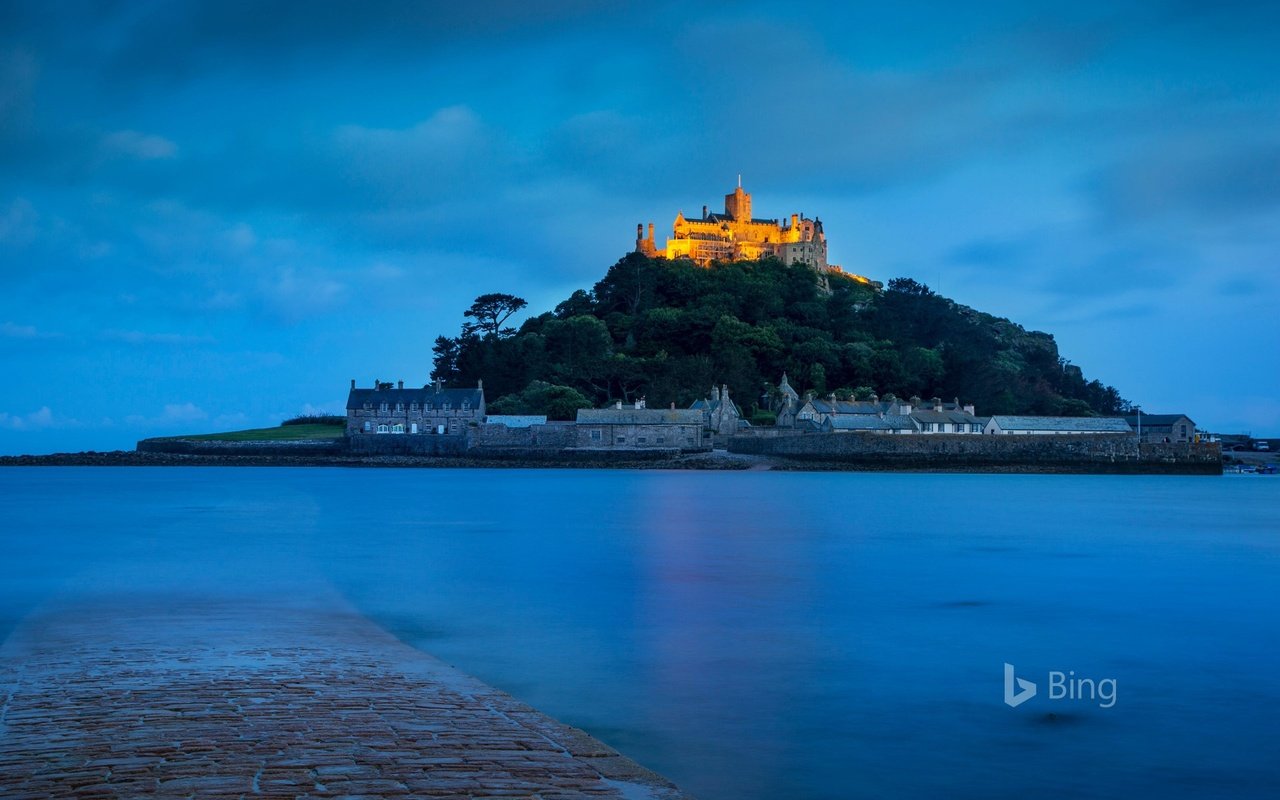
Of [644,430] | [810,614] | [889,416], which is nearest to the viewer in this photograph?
[810,614]

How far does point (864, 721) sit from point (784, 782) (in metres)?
1.68

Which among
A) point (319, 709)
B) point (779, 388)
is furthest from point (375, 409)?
point (319, 709)

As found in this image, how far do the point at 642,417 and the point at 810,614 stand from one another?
4767 centimetres

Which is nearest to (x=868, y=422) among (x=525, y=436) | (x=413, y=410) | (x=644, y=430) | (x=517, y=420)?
(x=644, y=430)

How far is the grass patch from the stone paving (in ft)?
219

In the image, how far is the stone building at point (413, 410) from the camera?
215ft

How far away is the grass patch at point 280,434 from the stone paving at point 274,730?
219 ft

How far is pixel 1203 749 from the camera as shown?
7.36 meters

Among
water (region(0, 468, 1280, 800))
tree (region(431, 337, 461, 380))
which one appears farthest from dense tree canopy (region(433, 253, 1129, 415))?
water (region(0, 468, 1280, 800))

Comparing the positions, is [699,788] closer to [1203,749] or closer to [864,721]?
[864,721]

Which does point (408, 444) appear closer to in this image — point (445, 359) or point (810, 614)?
point (445, 359)

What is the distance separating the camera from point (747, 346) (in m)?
71.1

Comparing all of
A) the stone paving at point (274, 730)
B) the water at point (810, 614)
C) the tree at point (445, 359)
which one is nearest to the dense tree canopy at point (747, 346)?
the tree at point (445, 359)

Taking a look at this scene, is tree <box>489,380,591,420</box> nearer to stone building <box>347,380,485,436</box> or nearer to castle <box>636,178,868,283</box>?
stone building <box>347,380,485,436</box>
